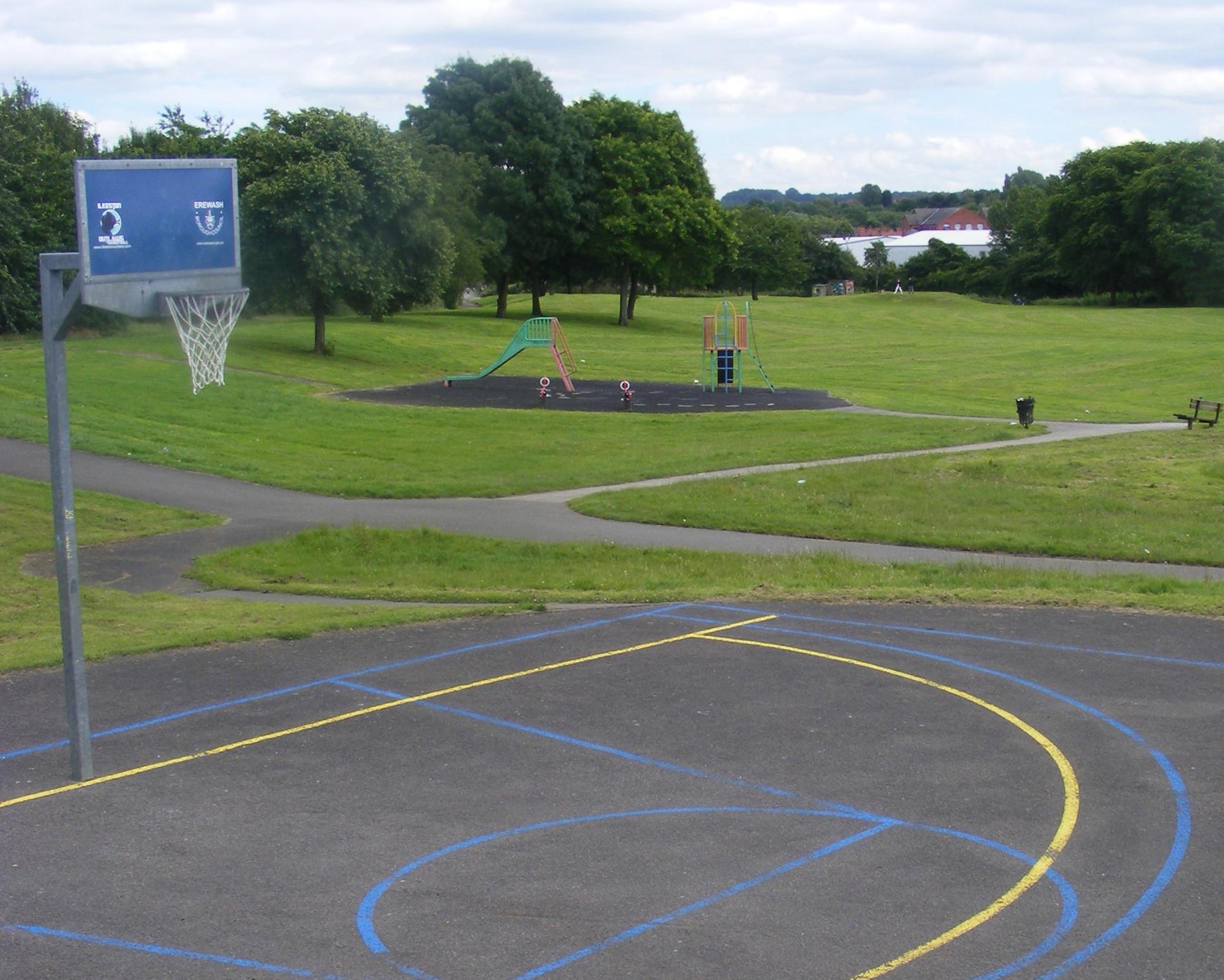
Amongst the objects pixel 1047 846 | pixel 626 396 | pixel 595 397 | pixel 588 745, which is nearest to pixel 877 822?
pixel 1047 846

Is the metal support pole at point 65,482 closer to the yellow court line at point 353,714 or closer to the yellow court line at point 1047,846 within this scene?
the yellow court line at point 353,714

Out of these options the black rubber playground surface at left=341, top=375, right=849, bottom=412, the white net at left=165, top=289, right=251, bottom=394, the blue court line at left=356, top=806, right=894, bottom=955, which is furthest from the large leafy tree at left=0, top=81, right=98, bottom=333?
the blue court line at left=356, top=806, right=894, bottom=955

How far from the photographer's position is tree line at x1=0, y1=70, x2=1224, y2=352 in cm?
4616

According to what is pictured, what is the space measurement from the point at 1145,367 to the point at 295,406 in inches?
1472

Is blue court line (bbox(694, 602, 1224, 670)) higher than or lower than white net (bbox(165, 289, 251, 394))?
lower

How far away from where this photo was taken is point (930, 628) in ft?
46.4

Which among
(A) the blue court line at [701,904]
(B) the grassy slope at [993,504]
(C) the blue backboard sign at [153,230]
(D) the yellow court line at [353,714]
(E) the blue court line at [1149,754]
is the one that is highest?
(C) the blue backboard sign at [153,230]

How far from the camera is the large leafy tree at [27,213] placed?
150 ft

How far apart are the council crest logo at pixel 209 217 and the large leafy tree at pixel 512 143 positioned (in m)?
60.5

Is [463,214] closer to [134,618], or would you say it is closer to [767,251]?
[134,618]

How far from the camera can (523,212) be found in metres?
72.5

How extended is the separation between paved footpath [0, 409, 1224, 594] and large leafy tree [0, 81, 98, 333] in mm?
20435

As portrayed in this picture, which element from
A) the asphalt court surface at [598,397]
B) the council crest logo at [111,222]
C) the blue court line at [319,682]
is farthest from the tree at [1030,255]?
the council crest logo at [111,222]

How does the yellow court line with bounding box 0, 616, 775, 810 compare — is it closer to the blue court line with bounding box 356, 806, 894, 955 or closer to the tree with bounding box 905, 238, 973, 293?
the blue court line with bounding box 356, 806, 894, 955
